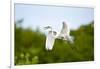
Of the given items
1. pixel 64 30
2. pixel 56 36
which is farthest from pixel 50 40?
pixel 64 30

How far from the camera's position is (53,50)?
206cm

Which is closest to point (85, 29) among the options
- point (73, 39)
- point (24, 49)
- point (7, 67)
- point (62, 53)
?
point (73, 39)

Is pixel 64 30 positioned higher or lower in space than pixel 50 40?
higher

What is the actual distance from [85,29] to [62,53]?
385mm

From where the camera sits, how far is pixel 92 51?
2234mm

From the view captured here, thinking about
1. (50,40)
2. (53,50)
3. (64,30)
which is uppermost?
(64,30)

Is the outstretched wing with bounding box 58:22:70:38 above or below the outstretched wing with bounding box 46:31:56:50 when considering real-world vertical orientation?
above

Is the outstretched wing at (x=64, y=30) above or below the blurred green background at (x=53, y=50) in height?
above

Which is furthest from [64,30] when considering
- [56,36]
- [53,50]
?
[53,50]

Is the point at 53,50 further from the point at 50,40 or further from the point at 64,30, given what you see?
the point at 64,30

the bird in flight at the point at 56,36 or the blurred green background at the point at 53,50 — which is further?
the bird in flight at the point at 56,36

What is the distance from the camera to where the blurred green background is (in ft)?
6.39

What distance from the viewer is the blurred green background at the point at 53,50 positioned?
1.95 meters
